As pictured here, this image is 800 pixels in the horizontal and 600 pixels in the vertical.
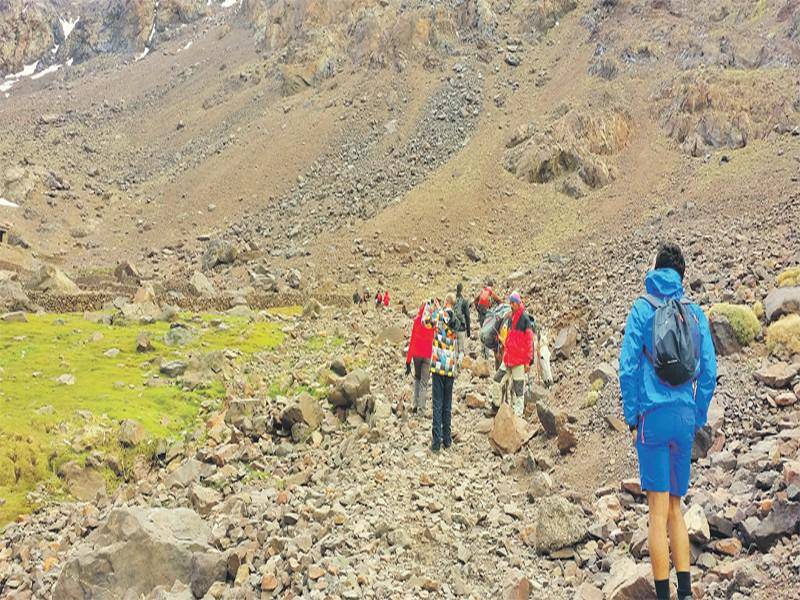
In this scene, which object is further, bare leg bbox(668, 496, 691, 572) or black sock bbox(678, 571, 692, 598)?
bare leg bbox(668, 496, 691, 572)

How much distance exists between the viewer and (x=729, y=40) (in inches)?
2383

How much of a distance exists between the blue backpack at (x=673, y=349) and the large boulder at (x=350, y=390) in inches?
436

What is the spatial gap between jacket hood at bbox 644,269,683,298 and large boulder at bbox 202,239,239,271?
164 ft

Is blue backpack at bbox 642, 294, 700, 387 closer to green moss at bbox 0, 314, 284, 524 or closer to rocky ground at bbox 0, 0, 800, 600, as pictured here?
rocky ground at bbox 0, 0, 800, 600

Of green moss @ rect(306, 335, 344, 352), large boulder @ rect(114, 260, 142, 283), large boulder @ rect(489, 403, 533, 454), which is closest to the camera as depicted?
large boulder @ rect(489, 403, 533, 454)

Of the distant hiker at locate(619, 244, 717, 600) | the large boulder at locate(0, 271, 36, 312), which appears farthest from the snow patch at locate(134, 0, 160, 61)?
the distant hiker at locate(619, 244, 717, 600)

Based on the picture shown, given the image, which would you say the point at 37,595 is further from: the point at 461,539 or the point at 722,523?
the point at 722,523

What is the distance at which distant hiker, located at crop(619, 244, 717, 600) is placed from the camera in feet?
19.9

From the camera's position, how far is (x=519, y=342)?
13.8 meters

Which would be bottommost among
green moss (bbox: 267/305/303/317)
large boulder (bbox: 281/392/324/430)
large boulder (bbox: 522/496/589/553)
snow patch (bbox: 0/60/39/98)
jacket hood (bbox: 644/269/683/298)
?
green moss (bbox: 267/305/303/317)

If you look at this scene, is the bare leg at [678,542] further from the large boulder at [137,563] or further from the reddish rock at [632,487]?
the large boulder at [137,563]

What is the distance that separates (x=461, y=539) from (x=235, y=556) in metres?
3.23

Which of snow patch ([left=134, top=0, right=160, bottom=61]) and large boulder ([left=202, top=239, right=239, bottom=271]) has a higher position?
snow patch ([left=134, top=0, right=160, bottom=61])

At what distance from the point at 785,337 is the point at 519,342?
4.80 metres
